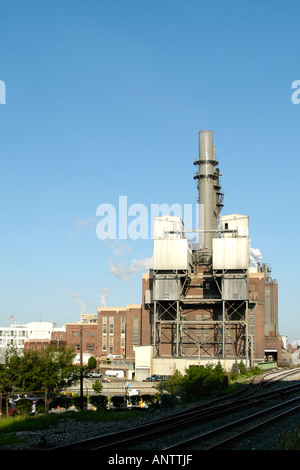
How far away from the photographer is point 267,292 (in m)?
105

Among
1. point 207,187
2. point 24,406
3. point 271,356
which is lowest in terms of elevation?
point 271,356

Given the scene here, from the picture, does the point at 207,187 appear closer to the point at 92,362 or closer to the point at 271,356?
the point at 271,356

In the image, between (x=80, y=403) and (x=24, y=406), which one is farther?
(x=80, y=403)

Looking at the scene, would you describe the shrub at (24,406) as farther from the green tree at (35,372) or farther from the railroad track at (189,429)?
the green tree at (35,372)

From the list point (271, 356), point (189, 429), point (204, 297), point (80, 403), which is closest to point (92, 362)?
point (204, 297)

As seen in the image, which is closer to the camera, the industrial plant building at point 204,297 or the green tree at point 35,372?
the green tree at point 35,372

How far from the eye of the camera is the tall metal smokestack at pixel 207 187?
85.1 metres

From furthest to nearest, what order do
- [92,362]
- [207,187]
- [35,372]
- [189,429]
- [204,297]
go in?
[92,362], [207,187], [204,297], [35,372], [189,429]

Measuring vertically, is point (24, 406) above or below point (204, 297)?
below

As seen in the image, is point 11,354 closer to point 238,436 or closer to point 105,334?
point 238,436

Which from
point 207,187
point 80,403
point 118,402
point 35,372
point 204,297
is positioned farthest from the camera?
point 207,187

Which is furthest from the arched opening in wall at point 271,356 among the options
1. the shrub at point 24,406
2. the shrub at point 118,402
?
the shrub at point 24,406

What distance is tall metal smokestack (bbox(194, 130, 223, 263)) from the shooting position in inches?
3349

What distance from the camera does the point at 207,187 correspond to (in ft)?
283
